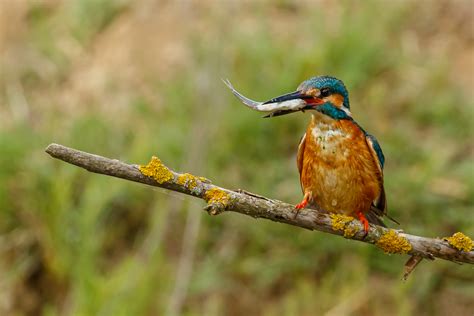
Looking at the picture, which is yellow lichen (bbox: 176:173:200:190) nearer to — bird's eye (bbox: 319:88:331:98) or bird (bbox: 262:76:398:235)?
bird's eye (bbox: 319:88:331:98)

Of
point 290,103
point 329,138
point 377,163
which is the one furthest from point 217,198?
point 377,163

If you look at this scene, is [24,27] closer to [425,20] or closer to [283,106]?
[425,20]

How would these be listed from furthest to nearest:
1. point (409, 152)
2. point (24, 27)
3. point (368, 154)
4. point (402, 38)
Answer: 1. point (24, 27)
2. point (402, 38)
3. point (409, 152)
4. point (368, 154)

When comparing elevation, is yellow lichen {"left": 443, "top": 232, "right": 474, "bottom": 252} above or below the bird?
below

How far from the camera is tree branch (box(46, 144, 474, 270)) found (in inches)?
80.0

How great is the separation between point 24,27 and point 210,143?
3050 millimetres

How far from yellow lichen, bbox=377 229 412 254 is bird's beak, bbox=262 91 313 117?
19.5 inches

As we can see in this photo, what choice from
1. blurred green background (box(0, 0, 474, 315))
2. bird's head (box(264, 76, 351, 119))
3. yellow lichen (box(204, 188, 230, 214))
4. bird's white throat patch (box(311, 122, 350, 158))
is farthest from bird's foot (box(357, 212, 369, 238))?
blurred green background (box(0, 0, 474, 315))

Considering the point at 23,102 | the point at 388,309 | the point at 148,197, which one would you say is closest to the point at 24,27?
the point at 23,102

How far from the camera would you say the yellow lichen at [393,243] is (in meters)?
2.48

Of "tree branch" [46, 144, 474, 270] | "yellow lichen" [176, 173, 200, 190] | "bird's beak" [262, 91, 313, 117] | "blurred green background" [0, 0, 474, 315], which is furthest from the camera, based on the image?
"blurred green background" [0, 0, 474, 315]

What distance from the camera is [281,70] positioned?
20.1ft

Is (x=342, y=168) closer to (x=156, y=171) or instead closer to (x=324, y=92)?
(x=324, y=92)

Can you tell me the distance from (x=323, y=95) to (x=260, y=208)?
601 millimetres
